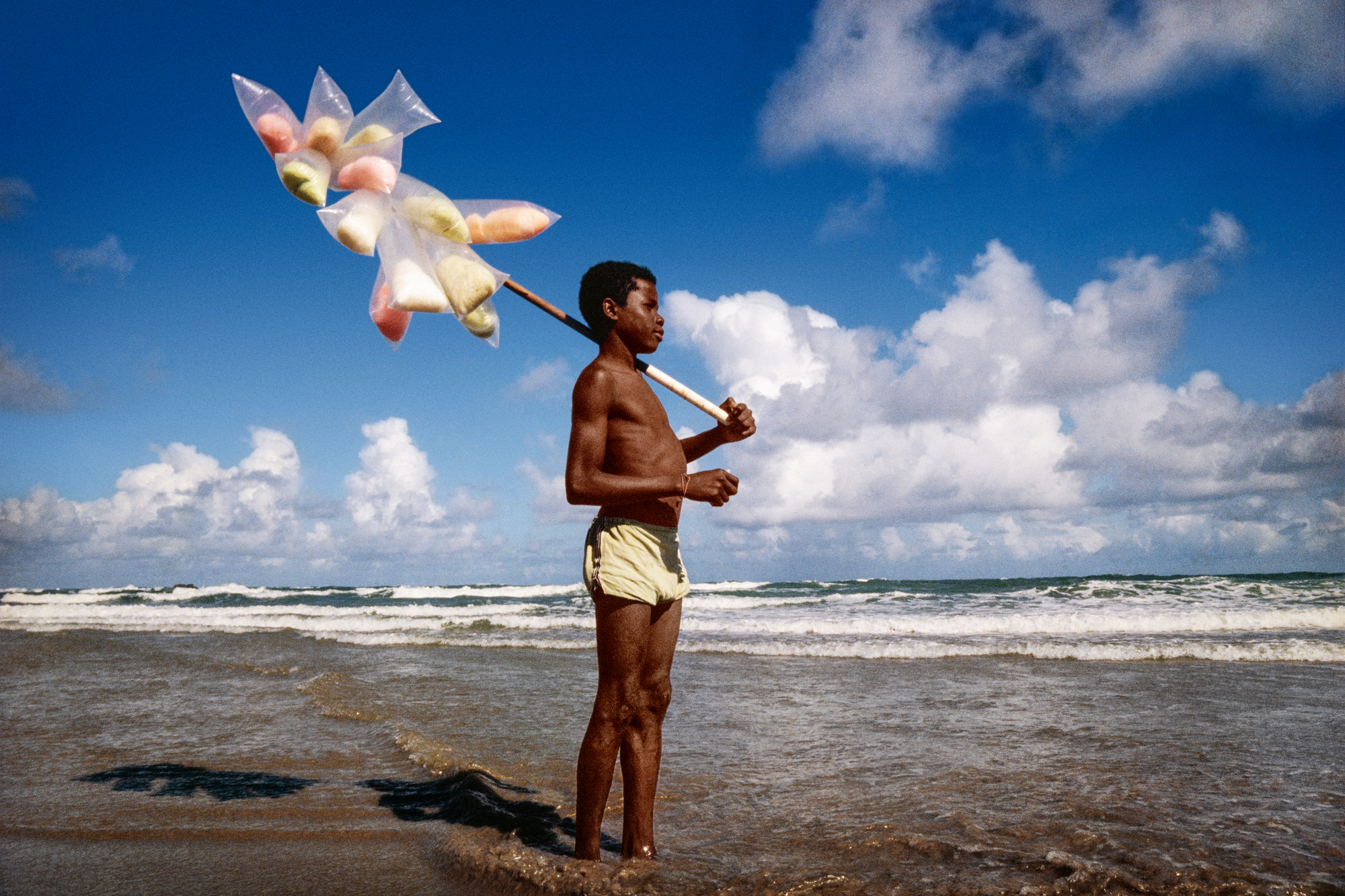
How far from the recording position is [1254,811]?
3318 mm

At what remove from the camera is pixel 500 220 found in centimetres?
281

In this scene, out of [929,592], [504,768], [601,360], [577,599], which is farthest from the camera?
[577,599]

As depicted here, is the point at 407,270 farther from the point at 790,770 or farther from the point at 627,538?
the point at 790,770

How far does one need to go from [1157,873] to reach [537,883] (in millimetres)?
2140

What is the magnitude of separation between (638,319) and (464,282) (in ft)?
2.08

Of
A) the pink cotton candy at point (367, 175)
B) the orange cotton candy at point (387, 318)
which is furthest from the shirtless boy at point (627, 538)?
the pink cotton candy at point (367, 175)

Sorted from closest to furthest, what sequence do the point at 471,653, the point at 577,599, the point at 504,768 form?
the point at 504,768, the point at 471,653, the point at 577,599

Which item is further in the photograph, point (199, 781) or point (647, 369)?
point (199, 781)

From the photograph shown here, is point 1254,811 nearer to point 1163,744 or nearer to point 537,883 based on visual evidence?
point 1163,744

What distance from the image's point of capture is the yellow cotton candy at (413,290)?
8.46 ft

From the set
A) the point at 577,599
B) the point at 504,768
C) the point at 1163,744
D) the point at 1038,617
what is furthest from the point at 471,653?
the point at 577,599

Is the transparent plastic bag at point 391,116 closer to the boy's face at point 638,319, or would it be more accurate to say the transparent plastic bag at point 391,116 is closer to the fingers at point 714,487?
the boy's face at point 638,319

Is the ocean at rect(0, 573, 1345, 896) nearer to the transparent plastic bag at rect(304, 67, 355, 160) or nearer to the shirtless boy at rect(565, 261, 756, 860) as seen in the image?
the shirtless boy at rect(565, 261, 756, 860)

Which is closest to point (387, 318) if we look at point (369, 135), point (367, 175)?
point (367, 175)
